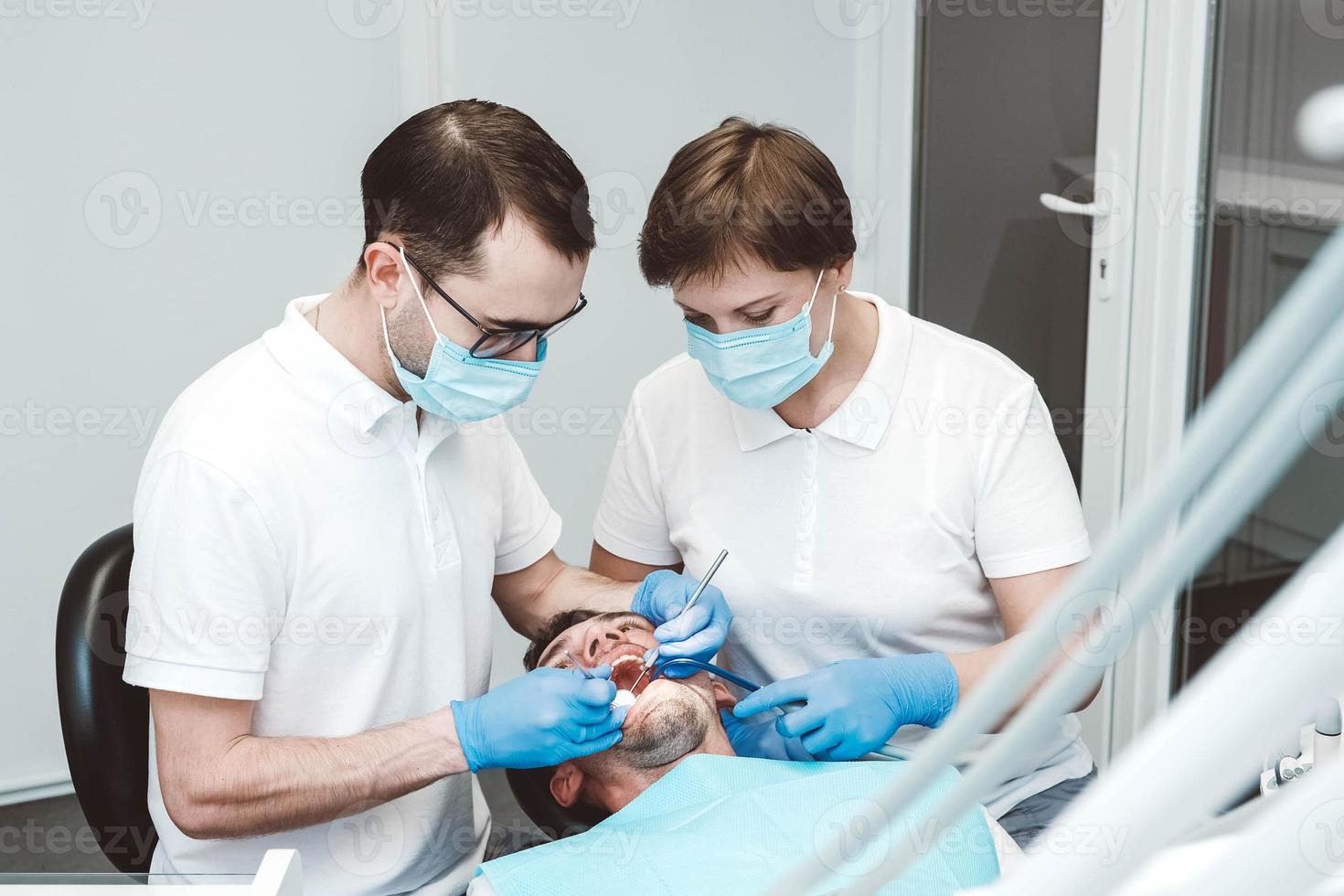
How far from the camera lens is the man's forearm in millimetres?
1303

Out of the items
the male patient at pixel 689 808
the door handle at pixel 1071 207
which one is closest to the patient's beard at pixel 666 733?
the male patient at pixel 689 808

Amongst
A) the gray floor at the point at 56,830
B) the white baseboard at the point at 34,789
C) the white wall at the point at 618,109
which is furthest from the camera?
the white wall at the point at 618,109

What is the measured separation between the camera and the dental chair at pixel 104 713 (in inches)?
54.6

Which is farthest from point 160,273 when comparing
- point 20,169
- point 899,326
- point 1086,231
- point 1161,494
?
point 1161,494

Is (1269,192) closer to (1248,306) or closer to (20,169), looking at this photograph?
(1248,306)

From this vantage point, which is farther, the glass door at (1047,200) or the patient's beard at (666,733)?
the glass door at (1047,200)

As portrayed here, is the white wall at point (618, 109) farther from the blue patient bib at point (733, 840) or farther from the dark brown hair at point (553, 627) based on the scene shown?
the blue patient bib at point (733, 840)

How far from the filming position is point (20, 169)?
257cm

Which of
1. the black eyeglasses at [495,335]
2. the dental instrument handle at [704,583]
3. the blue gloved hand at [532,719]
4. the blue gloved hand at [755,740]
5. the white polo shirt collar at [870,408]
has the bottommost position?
the blue gloved hand at [755,740]

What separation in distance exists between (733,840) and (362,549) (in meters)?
0.55

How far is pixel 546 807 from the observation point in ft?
5.35

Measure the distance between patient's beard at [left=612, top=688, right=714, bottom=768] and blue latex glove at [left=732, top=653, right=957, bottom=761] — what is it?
6 centimetres

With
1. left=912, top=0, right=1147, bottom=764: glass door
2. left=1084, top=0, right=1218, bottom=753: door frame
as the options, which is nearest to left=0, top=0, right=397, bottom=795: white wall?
left=912, top=0, right=1147, bottom=764: glass door

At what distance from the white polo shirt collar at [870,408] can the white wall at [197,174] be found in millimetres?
1408
